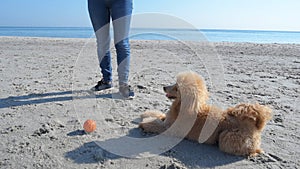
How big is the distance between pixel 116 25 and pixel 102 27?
10.1 inches

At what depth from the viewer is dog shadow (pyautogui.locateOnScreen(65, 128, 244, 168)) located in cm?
227

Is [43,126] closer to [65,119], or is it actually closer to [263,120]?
[65,119]

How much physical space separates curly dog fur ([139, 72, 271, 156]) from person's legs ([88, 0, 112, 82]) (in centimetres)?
172

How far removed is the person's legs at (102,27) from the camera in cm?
392

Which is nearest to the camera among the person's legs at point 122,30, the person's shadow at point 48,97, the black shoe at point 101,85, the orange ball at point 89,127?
the orange ball at point 89,127

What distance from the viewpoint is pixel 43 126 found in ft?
9.30

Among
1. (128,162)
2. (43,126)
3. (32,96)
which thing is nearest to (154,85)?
(32,96)

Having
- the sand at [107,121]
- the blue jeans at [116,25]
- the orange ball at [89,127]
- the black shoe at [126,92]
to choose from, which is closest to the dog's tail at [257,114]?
the sand at [107,121]

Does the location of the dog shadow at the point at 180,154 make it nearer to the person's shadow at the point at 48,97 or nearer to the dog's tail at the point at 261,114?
the dog's tail at the point at 261,114

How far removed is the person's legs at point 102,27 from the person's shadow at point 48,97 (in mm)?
365

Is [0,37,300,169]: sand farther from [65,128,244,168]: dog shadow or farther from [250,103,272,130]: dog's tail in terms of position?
[250,103,272,130]: dog's tail

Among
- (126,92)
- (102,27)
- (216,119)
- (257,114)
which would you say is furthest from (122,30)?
(257,114)

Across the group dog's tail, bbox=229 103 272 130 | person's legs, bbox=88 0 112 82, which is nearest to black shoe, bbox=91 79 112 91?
person's legs, bbox=88 0 112 82

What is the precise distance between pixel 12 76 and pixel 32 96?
5.40ft
